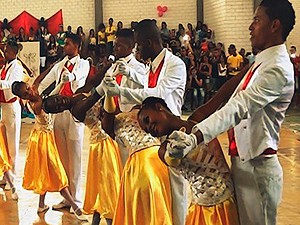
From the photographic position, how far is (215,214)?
7.56ft

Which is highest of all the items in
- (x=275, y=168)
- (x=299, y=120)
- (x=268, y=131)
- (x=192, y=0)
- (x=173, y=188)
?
(x=192, y=0)

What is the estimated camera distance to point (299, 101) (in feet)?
41.0

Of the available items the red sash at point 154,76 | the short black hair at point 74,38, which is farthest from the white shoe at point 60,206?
the red sash at point 154,76

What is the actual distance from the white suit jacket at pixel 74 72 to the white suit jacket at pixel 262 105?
8.47ft

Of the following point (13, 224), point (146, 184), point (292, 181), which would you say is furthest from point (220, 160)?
point (292, 181)

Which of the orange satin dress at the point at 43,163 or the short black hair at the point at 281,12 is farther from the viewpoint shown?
the orange satin dress at the point at 43,163

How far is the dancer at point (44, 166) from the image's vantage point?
4.75 meters

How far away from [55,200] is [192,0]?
9983 mm

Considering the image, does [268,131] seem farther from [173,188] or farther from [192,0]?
[192,0]

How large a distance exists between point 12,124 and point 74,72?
52.1 inches

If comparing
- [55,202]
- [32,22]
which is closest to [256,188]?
[55,202]

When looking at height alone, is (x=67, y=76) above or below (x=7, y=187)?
above

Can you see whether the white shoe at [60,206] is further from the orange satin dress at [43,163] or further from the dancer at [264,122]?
the dancer at [264,122]

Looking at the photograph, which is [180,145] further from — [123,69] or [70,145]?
[70,145]
